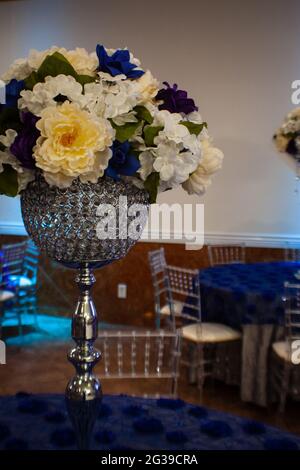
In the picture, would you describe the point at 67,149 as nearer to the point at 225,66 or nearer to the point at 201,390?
the point at 201,390

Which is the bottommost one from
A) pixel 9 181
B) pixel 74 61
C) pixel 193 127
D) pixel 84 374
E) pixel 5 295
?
pixel 5 295

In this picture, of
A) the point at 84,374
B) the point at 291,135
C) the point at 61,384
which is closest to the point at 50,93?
the point at 84,374

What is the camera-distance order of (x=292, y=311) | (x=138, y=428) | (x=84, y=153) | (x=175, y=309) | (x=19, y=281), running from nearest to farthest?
(x=84, y=153) < (x=138, y=428) < (x=292, y=311) < (x=175, y=309) < (x=19, y=281)

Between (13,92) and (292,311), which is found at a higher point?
(13,92)

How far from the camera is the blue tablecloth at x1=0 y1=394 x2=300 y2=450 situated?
1059 millimetres

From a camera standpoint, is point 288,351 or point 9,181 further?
point 288,351

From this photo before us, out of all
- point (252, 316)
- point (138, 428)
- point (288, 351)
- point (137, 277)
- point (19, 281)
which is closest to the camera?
point (138, 428)

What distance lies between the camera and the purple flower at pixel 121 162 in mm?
853

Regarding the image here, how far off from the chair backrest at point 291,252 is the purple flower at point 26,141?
3697mm

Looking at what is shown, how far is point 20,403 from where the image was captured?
1.25 m

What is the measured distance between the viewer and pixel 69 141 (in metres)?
0.82

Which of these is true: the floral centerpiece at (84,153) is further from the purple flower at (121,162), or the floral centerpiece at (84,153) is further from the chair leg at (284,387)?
the chair leg at (284,387)

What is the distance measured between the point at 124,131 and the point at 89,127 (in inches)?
2.7

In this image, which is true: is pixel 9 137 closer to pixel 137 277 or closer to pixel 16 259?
pixel 16 259
